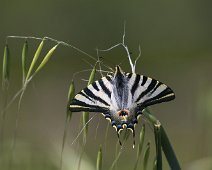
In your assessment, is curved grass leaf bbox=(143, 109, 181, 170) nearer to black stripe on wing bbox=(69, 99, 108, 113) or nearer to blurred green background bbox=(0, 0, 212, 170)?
black stripe on wing bbox=(69, 99, 108, 113)

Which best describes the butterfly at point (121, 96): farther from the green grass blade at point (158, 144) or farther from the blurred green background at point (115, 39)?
the blurred green background at point (115, 39)

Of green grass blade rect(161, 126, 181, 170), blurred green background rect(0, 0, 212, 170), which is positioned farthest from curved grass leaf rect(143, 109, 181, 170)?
blurred green background rect(0, 0, 212, 170)

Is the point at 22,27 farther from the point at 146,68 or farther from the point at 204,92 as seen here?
the point at 204,92

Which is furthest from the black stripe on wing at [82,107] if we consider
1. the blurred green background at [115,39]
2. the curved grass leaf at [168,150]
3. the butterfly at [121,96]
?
the blurred green background at [115,39]

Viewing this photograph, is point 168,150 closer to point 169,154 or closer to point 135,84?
point 169,154

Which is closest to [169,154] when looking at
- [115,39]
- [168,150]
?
[168,150]

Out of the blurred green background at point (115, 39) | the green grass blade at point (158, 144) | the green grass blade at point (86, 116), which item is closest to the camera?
the green grass blade at point (158, 144)

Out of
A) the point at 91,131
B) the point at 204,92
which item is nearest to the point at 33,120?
the point at 91,131
